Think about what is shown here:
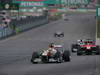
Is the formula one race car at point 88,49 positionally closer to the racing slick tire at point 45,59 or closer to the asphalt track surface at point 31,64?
the asphalt track surface at point 31,64

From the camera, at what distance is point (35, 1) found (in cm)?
7231

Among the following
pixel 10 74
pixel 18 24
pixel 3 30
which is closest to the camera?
pixel 10 74

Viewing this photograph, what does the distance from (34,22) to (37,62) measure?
5235cm

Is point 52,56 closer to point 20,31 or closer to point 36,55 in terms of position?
point 36,55

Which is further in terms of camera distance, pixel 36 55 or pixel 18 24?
pixel 18 24

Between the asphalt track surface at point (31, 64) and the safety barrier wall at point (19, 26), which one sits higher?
the asphalt track surface at point (31, 64)

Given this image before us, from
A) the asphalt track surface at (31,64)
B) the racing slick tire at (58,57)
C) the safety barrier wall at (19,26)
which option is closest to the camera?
the asphalt track surface at (31,64)

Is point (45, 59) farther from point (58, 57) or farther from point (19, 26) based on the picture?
point (19, 26)

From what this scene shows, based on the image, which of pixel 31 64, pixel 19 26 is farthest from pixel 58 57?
pixel 19 26

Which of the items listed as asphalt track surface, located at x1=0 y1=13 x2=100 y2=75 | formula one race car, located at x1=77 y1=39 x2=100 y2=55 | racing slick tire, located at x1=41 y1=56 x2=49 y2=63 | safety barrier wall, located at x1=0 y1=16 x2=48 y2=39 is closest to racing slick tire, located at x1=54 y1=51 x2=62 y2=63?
racing slick tire, located at x1=41 y1=56 x2=49 y2=63

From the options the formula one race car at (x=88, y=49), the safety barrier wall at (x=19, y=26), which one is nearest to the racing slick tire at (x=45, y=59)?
the formula one race car at (x=88, y=49)

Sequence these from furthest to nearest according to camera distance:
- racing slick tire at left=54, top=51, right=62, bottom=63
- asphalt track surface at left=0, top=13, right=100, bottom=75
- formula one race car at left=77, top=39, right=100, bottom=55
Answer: formula one race car at left=77, top=39, right=100, bottom=55 < racing slick tire at left=54, top=51, right=62, bottom=63 < asphalt track surface at left=0, top=13, right=100, bottom=75

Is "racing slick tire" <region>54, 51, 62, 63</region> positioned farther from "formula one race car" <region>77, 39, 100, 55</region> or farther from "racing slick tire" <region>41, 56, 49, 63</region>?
"formula one race car" <region>77, 39, 100, 55</region>

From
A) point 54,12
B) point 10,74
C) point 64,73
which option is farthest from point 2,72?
point 54,12
